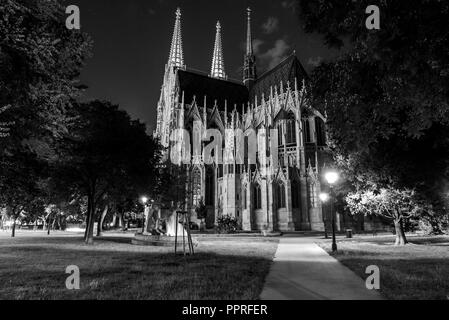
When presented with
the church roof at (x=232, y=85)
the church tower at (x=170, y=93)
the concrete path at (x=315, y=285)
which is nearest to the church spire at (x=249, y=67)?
the church roof at (x=232, y=85)

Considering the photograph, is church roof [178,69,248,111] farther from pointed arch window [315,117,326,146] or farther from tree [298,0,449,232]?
tree [298,0,449,232]

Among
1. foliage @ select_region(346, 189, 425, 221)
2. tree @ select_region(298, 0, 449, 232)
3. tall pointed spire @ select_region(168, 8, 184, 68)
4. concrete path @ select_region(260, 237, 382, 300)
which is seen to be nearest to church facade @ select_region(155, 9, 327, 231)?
Answer: foliage @ select_region(346, 189, 425, 221)

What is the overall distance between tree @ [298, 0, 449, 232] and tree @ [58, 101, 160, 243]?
15.0 meters

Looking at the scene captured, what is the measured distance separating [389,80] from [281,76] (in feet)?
202

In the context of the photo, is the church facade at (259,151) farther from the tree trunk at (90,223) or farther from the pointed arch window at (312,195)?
the tree trunk at (90,223)

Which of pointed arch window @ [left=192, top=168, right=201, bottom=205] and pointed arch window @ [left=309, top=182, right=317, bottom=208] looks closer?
pointed arch window @ [left=309, top=182, right=317, bottom=208]

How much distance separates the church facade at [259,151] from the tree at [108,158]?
2634cm

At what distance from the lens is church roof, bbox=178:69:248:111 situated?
68562 mm

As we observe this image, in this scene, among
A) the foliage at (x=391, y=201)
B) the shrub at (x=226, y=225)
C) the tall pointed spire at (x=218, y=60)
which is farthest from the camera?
the tall pointed spire at (x=218, y=60)

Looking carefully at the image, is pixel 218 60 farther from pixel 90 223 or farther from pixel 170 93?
pixel 90 223

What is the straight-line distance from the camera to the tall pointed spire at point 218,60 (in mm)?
107375

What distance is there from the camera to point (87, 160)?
1995 cm

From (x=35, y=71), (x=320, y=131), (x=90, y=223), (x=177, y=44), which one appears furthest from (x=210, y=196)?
(x=177, y=44)

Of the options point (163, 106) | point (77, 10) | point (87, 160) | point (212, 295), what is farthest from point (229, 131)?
point (212, 295)
